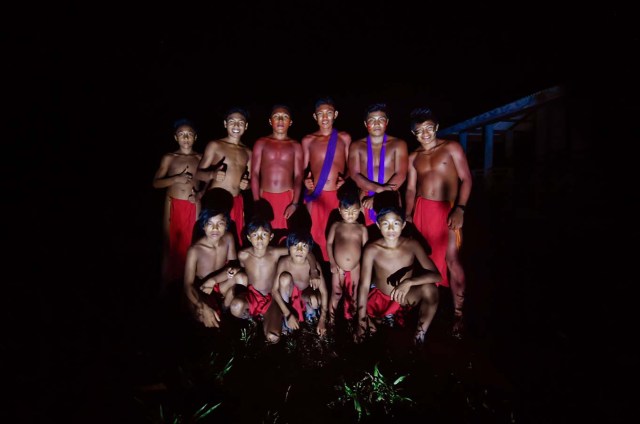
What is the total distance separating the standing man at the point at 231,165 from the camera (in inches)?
176

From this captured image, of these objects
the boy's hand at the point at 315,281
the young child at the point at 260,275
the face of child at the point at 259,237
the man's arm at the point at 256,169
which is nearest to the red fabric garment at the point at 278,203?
the man's arm at the point at 256,169

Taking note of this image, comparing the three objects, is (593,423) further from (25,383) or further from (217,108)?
(217,108)

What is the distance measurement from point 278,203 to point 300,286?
44.4 inches

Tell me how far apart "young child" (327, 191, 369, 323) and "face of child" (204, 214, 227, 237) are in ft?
3.52

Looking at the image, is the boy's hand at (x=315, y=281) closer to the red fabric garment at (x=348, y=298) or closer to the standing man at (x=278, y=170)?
the red fabric garment at (x=348, y=298)

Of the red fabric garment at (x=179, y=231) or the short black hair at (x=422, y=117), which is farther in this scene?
the red fabric garment at (x=179, y=231)

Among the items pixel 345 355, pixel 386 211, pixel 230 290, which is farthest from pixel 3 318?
pixel 386 211

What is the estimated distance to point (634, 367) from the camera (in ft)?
9.99

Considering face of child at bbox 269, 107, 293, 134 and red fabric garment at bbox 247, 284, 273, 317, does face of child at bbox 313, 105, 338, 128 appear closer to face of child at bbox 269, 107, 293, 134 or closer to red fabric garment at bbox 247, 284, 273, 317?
face of child at bbox 269, 107, 293, 134

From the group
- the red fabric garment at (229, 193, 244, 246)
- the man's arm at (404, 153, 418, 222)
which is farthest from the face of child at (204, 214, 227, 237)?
the man's arm at (404, 153, 418, 222)

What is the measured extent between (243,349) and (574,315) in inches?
134

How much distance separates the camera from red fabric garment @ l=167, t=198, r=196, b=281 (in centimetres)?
463

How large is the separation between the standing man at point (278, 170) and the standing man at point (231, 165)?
167 millimetres

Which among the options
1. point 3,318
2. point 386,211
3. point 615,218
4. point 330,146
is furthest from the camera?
point 615,218
